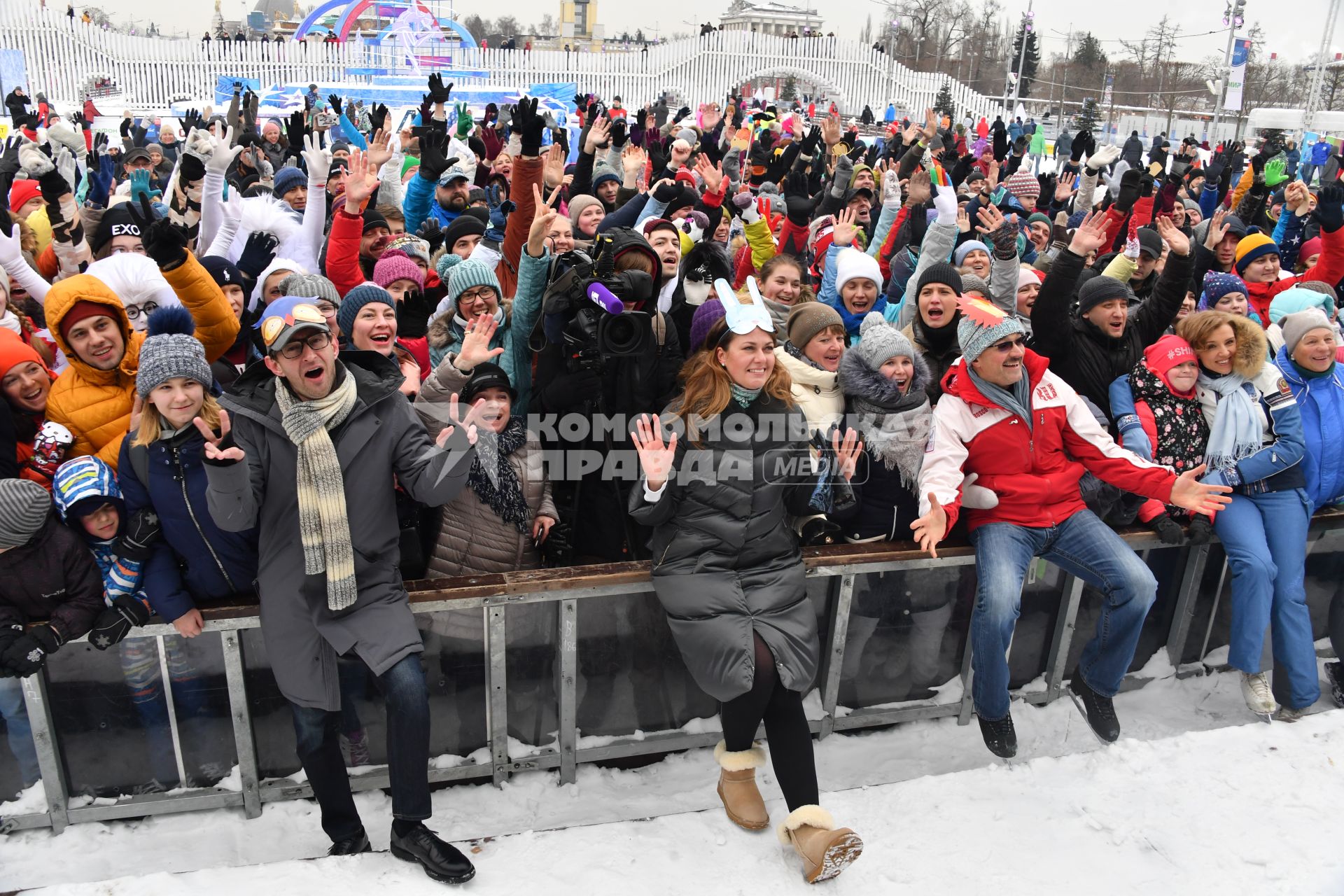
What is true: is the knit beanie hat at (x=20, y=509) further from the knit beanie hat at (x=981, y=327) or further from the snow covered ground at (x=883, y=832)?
the knit beanie hat at (x=981, y=327)

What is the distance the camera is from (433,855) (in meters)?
2.79

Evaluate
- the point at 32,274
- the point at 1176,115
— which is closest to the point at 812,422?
the point at 32,274

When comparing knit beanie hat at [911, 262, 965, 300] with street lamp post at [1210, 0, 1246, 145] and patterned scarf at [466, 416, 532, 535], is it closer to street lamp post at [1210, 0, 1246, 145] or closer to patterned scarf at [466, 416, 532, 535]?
patterned scarf at [466, 416, 532, 535]

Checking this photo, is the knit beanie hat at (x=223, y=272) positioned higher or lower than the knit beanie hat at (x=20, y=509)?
higher

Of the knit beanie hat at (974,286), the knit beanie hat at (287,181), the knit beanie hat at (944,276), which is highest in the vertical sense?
the knit beanie hat at (287,181)

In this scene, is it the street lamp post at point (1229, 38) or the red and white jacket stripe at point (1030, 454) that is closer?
the red and white jacket stripe at point (1030, 454)

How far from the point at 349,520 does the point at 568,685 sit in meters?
1.02

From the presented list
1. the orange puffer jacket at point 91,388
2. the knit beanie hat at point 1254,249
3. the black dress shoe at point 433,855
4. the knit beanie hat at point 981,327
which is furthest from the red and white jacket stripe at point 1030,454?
the orange puffer jacket at point 91,388

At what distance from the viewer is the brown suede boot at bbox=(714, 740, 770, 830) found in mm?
3125

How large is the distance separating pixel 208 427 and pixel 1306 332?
434 cm

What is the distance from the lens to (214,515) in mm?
2625

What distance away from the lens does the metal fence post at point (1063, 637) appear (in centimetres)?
383

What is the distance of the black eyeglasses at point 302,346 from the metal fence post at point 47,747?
1.27 metres

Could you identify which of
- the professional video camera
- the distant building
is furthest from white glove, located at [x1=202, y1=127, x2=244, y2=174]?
the distant building
